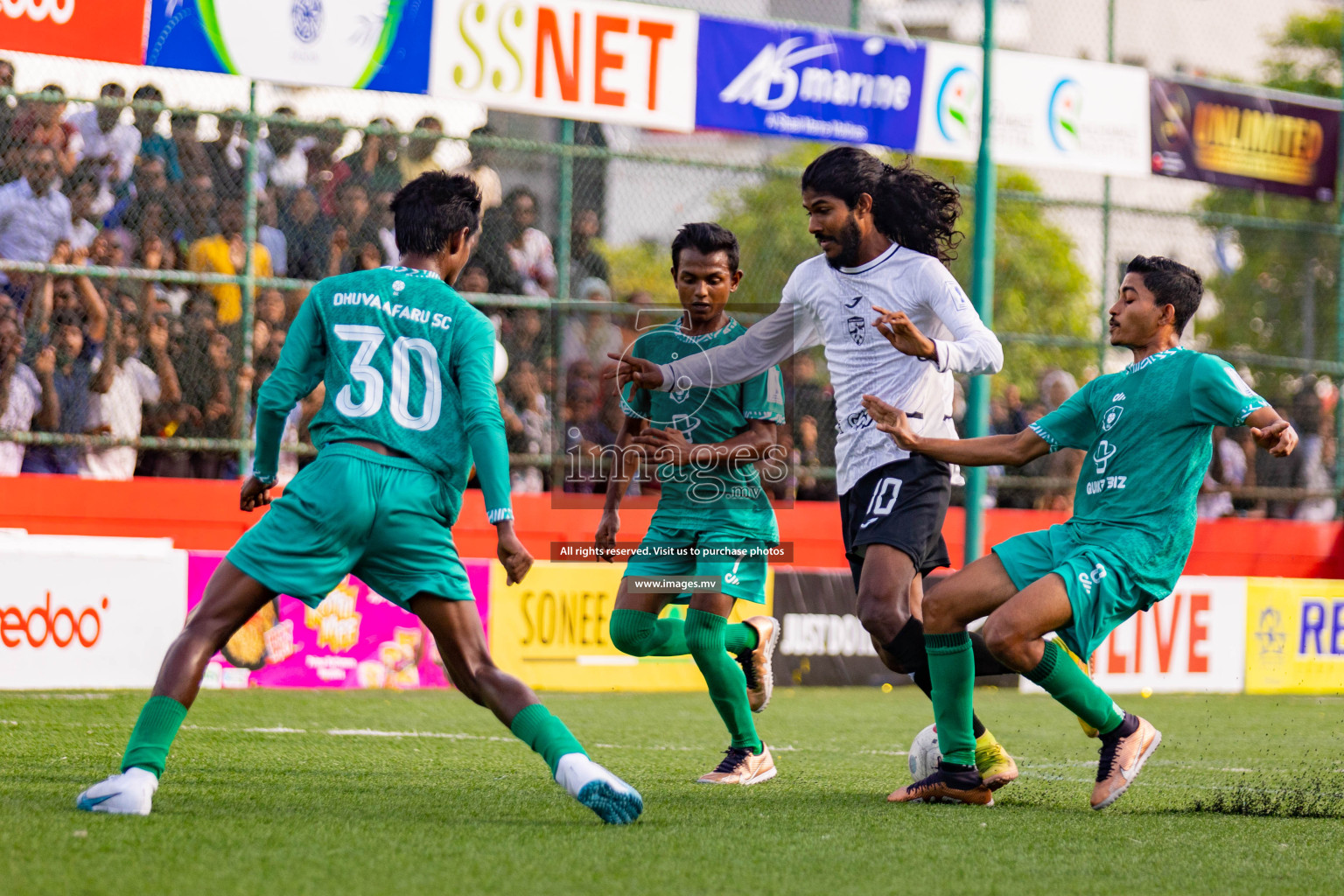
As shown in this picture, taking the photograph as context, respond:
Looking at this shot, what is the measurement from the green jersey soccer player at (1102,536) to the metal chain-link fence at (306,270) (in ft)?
13.4

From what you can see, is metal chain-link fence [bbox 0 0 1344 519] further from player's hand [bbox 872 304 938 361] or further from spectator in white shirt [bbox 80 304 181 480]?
player's hand [bbox 872 304 938 361]

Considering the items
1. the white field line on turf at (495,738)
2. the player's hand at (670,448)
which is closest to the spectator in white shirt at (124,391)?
the white field line on turf at (495,738)

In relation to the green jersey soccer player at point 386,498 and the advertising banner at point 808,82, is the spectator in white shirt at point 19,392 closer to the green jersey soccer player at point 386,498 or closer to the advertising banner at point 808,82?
the advertising banner at point 808,82

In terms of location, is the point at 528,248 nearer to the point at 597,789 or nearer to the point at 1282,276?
the point at 597,789

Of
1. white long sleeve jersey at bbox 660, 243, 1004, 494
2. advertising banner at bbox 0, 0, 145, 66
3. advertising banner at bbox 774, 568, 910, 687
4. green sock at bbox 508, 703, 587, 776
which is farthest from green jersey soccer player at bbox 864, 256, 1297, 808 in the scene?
advertising banner at bbox 0, 0, 145, 66

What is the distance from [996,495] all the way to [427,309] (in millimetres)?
10406

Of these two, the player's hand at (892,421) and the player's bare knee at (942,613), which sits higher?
the player's hand at (892,421)

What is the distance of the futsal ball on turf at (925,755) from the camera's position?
604 centimetres

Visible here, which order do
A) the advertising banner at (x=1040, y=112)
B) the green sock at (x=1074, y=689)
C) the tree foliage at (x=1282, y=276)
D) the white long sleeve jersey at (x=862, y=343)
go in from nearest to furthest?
1. the green sock at (x=1074, y=689)
2. the white long sleeve jersey at (x=862, y=343)
3. the advertising banner at (x=1040, y=112)
4. the tree foliage at (x=1282, y=276)

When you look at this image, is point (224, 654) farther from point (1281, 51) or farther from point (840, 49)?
point (1281, 51)

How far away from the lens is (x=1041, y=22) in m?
29.8

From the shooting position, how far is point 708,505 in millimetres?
6570

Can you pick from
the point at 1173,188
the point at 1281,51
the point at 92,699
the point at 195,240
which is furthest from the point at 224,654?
the point at 1281,51

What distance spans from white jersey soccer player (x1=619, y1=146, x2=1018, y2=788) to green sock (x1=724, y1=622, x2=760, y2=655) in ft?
2.52
